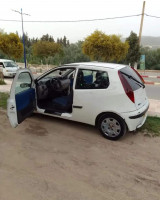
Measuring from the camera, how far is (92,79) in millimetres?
4199

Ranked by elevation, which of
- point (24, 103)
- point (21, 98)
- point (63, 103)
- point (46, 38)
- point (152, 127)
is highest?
point (46, 38)

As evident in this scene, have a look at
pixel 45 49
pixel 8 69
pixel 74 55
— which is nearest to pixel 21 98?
pixel 8 69

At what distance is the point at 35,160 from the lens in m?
3.27

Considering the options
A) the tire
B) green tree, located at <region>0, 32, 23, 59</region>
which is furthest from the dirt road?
green tree, located at <region>0, 32, 23, 59</region>

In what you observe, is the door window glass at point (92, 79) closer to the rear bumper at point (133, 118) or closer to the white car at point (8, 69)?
the rear bumper at point (133, 118)

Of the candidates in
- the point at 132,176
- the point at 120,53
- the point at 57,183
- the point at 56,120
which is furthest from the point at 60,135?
the point at 120,53

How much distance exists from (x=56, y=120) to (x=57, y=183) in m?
2.47

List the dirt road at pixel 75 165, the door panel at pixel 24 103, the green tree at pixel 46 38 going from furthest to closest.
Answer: the green tree at pixel 46 38 → the door panel at pixel 24 103 → the dirt road at pixel 75 165

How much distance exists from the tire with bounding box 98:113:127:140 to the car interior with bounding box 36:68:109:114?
67 centimetres

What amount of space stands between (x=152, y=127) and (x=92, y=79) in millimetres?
1953

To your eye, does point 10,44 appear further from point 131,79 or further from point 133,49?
point 131,79

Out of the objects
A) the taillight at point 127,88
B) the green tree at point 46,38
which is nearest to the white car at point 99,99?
the taillight at point 127,88

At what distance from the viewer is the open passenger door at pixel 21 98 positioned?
3646mm

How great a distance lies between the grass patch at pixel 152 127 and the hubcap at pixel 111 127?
3.00 feet
